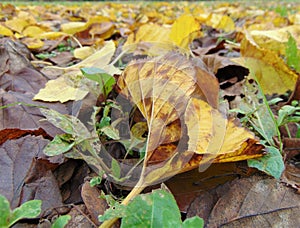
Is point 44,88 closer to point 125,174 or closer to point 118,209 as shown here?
point 125,174

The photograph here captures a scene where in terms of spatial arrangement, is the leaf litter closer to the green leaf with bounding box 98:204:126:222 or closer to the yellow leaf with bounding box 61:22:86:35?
the green leaf with bounding box 98:204:126:222

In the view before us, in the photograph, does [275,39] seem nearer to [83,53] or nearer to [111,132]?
[83,53]

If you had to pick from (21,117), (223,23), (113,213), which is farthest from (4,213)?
(223,23)

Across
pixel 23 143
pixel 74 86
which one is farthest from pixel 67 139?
pixel 74 86

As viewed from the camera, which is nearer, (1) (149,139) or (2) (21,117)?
(1) (149,139)

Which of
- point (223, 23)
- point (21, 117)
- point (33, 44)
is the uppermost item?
point (21, 117)

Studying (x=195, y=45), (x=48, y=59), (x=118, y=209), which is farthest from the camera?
(x=195, y=45)
